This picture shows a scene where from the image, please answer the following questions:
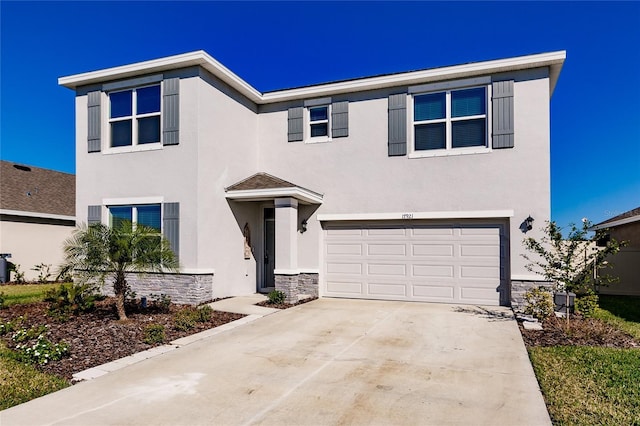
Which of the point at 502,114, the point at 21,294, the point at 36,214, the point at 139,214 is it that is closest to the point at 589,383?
the point at 502,114

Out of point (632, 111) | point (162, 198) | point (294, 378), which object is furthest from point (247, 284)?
point (632, 111)

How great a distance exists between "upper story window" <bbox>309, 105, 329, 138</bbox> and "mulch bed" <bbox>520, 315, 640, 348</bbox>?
7.70m

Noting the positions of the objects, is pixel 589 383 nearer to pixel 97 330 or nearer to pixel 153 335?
pixel 153 335

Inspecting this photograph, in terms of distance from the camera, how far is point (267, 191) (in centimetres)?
1114

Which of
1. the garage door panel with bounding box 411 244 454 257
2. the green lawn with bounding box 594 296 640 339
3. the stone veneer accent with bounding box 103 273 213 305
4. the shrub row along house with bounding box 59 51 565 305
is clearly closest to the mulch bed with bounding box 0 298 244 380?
the stone veneer accent with bounding box 103 273 213 305

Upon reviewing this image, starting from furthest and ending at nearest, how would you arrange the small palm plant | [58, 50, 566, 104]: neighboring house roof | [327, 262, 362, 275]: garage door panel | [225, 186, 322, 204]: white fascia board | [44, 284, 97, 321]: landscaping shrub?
[327, 262, 362, 275]: garage door panel < [225, 186, 322, 204]: white fascia board < [58, 50, 566, 104]: neighboring house roof < [44, 284, 97, 321]: landscaping shrub < the small palm plant

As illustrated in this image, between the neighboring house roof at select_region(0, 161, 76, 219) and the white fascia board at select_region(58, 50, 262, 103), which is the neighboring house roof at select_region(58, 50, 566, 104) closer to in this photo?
the white fascia board at select_region(58, 50, 262, 103)

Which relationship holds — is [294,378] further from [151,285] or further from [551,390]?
Answer: [151,285]

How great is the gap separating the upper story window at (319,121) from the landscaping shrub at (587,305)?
7.97m

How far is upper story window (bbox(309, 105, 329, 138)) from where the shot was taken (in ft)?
41.1

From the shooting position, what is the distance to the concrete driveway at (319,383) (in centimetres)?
406

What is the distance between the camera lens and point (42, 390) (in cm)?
470

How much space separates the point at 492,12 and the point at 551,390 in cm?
1015

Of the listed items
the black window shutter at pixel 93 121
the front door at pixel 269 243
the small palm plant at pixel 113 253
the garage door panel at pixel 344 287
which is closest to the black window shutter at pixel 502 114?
the garage door panel at pixel 344 287
